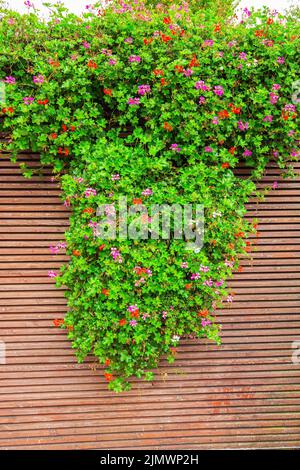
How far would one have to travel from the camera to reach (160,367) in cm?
404

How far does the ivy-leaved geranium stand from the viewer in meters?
3.51

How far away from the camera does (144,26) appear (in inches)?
140

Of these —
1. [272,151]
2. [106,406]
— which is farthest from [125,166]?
[106,406]

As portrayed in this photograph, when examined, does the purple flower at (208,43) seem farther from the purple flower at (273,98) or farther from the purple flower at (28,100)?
the purple flower at (28,100)

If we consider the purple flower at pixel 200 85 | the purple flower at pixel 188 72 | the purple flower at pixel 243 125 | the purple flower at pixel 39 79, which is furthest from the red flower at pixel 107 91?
the purple flower at pixel 243 125

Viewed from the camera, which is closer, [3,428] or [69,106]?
[69,106]

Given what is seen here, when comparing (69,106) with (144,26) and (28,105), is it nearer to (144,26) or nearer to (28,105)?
(28,105)

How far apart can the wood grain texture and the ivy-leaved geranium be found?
325 mm

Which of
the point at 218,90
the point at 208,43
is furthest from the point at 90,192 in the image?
the point at 208,43

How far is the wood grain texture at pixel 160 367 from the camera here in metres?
3.93

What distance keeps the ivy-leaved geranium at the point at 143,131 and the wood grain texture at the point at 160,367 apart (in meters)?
0.33

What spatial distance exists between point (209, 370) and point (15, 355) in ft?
6.30

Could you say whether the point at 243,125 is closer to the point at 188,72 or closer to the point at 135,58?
the point at 188,72

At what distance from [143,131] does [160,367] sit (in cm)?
230
